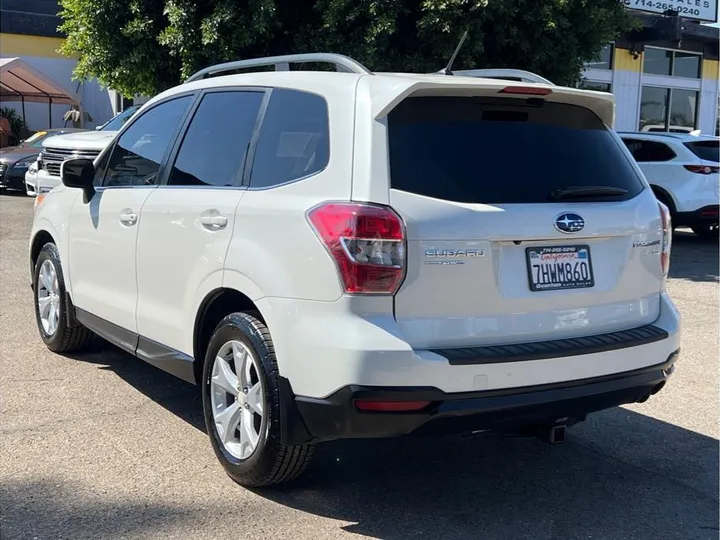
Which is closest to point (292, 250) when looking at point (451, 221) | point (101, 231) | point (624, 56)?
point (451, 221)

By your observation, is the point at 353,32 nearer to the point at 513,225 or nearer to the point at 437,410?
the point at 513,225

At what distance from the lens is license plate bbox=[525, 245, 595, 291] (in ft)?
11.4

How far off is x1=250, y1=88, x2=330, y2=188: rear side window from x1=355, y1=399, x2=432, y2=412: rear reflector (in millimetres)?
980

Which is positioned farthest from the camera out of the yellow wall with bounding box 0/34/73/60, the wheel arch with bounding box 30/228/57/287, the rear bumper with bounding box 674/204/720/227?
the yellow wall with bounding box 0/34/73/60

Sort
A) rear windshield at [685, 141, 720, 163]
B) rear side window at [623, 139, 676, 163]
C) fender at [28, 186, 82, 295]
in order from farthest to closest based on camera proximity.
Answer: rear side window at [623, 139, 676, 163]
rear windshield at [685, 141, 720, 163]
fender at [28, 186, 82, 295]

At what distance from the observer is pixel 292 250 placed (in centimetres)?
343

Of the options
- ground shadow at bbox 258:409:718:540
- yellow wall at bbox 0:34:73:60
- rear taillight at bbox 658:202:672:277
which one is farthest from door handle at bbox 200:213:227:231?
yellow wall at bbox 0:34:73:60

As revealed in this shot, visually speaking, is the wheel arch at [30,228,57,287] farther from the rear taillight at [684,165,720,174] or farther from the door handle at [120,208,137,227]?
the rear taillight at [684,165,720,174]

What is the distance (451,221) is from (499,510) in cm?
138

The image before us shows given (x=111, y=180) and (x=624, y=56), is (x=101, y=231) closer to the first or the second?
(x=111, y=180)

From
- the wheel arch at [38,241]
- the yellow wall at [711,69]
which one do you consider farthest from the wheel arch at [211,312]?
the yellow wall at [711,69]

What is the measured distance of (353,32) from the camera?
9.98 meters

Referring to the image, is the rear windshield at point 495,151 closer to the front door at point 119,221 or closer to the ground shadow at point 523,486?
the ground shadow at point 523,486

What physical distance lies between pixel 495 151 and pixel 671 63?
2196 cm
